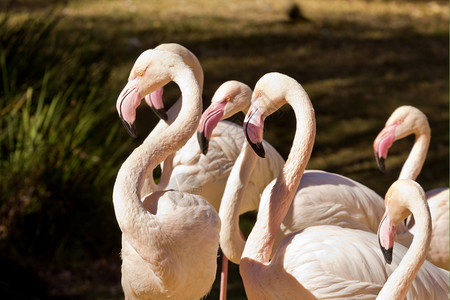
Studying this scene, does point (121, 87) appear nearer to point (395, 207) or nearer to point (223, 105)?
point (223, 105)

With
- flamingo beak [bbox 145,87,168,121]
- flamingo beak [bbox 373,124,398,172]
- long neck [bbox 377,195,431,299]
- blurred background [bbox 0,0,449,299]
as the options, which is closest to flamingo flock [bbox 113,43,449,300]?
long neck [bbox 377,195,431,299]

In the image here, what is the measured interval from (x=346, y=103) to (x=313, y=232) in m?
5.58

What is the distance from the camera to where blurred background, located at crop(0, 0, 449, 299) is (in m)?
5.05

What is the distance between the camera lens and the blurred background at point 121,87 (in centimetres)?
505

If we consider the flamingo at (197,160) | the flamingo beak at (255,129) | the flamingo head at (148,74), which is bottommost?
the flamingo at (197,160)

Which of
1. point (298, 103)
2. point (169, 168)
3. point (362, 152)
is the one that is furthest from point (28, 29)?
point (362, 152)

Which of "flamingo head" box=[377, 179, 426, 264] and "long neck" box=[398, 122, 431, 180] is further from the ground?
"flamingo head" box=[377, 179, 426, 264]

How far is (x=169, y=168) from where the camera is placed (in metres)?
3.98

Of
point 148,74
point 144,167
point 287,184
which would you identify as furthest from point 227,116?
point 144,167

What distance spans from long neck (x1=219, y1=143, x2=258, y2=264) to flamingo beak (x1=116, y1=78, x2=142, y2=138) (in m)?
0.89

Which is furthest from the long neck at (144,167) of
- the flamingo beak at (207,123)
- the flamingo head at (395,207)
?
the flamingo head at (395,207)

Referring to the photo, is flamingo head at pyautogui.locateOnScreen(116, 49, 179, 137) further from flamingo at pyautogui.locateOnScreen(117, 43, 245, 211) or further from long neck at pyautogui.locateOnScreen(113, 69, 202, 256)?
flamingo at pyautogui.locateOnScreen(117, 43, 245, 211)

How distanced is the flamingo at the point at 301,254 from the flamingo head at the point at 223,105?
1.23ft

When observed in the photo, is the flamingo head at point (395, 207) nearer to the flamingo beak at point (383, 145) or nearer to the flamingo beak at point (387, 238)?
the flamingo beak at point (387, 238)
